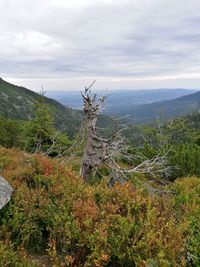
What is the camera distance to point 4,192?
6340 millimetres

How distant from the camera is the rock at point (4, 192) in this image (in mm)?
6055

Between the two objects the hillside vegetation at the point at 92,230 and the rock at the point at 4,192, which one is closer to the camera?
the hillside vegetation at the point at 92,230

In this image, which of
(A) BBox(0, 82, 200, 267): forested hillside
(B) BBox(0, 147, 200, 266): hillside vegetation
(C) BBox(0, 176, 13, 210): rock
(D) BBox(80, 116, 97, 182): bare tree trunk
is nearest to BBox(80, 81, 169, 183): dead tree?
(D) BBox(80, 116, 97, 182): bare tree trunk

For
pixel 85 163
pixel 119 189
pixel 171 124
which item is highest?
pixel 119 189

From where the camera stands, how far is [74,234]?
5.27 meters

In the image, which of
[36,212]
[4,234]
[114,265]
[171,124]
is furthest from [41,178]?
[171,124]

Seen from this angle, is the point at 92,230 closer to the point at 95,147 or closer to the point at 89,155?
the point at 89,155

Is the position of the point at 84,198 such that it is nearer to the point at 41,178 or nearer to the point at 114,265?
the point at 41,178

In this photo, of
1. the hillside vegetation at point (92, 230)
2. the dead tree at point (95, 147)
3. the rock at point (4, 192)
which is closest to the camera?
the hillside vegetation at point (92, 230)

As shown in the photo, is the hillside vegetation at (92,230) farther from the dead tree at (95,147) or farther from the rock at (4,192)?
the dead tree at (95,147)

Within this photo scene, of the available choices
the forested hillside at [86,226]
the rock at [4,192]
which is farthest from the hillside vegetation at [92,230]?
the rock at [4,192]

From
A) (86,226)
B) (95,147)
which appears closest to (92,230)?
(86,226)

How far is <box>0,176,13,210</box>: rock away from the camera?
6055 mm

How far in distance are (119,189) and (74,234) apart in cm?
178
